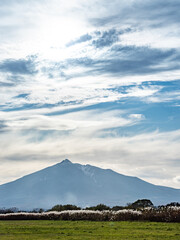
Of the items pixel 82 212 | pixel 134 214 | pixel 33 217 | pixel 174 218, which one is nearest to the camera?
pixel 174 218

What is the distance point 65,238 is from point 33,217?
21.1 metres

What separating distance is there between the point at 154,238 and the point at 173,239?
0.95 meters

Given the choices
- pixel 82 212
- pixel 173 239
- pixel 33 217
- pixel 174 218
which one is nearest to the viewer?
pixel 173 239

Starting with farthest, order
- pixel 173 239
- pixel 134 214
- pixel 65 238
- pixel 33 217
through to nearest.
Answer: pixel 33 217, pixel 134 214, pixel 65 238, pixel 173 239

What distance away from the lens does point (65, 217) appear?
1416 inches

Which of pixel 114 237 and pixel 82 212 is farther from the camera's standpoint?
pixel 82 212

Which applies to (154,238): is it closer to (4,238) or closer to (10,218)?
(4,238)

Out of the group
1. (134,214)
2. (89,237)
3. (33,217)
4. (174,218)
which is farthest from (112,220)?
(89,237)

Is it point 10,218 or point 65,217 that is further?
point 10,218

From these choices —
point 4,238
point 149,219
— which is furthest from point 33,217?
point 4,238

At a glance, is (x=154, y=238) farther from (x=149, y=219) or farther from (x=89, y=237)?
(x=149, y=219)

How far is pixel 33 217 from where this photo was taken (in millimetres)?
38500

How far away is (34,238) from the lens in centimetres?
→ 1845

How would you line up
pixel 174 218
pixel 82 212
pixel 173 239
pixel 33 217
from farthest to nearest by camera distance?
1. pixel 33 217
2. pixel 82 212
3. pixel 174 218
4. pixel 173 239
